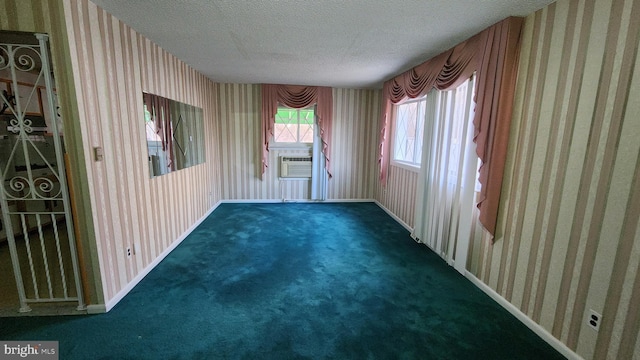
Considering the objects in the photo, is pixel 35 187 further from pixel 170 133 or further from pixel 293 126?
pixel 293 126

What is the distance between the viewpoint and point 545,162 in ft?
6.29

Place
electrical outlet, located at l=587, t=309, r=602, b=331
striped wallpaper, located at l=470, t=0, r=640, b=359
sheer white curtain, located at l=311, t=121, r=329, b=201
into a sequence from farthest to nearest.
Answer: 1. sheer white curtain, located at l=311, t=121, r=329, b=201
2. electrical outlet, located at l=587, t=309, r=602, b=331
3. striped wallpaper, located at l=470, t=0, r=640, b=359

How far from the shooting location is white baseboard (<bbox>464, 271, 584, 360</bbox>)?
176 centimetres

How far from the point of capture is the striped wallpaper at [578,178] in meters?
1.46

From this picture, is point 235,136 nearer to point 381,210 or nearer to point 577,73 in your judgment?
point 381,210

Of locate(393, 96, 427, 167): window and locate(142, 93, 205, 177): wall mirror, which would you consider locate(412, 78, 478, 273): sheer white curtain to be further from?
locate(142, 93, 205, 177): wall mirror

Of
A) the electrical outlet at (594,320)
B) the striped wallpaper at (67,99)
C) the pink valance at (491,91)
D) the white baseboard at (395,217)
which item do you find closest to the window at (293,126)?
the white baseboard at (395,217)

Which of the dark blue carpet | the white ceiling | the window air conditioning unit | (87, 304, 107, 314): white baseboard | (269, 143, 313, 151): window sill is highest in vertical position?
the white ceiling

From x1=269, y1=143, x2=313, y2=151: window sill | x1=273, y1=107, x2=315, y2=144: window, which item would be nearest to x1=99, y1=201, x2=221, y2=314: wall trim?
x1=269, y1=143, x2=313, y2=151: window sill

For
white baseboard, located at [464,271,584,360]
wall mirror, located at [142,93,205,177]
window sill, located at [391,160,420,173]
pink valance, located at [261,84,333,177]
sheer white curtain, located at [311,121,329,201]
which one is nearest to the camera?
white baseboard, located at [464,271,584,360]

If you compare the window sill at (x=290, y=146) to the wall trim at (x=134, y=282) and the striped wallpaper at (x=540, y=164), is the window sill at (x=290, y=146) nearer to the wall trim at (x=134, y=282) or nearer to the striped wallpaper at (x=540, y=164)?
the wall trim at (x=134, y=282)

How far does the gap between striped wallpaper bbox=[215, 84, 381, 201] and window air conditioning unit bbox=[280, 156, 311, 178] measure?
13 centimetres

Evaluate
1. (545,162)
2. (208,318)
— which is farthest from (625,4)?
(208,318)

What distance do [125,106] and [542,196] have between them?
3.52m
